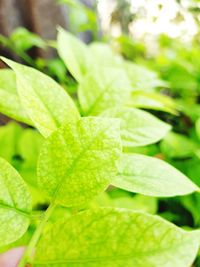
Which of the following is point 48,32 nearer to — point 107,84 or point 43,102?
point 107,84

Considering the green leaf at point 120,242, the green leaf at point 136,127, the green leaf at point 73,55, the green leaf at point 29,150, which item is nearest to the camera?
the green leaf at point 120,242

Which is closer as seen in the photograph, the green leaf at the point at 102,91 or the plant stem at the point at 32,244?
the plant stem at the point at 32,244

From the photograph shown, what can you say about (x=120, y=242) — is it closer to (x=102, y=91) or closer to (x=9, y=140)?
(x=102, y=91)

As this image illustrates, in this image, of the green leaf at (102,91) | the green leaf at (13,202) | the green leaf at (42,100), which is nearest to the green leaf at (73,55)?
the green leaf at (102,91)

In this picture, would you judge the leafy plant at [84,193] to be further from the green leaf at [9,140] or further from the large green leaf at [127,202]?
the green leaf at [9,140]

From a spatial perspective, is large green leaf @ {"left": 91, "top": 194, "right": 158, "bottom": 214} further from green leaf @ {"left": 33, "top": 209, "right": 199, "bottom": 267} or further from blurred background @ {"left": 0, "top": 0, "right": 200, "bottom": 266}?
green leaf @ {"left": 33, "top": 209, "right": 199, "bottom": 267}

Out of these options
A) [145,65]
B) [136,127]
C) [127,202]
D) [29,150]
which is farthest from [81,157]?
[145,65]

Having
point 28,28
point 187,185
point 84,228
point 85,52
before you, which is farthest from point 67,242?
point 28,28
